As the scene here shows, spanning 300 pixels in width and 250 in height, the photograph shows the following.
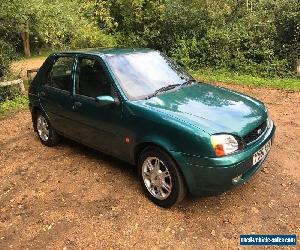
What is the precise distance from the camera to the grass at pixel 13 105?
9.76 metres

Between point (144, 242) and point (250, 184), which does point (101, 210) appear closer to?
point (144, 242)

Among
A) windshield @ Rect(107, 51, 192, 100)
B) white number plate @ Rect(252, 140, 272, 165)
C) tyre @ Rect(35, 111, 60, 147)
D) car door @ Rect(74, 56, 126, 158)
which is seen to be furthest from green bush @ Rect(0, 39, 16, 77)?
white number plate @ Rect(252, 140, 272, 165)

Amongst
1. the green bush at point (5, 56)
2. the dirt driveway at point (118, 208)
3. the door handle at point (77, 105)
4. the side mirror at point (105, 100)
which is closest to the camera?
the dirt driveway at point (118, 208)

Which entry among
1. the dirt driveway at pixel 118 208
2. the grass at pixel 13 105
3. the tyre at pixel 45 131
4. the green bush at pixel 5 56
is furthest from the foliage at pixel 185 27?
the dirt driveway at pixel 118 208

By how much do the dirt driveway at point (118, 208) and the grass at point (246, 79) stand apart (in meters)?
4.37

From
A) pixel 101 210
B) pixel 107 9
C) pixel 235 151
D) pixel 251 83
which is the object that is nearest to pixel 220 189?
pixel 235 151

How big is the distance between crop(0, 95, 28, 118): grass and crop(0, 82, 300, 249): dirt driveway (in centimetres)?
372

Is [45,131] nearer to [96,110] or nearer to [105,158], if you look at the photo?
[105,158]

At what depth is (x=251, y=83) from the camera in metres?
10.9

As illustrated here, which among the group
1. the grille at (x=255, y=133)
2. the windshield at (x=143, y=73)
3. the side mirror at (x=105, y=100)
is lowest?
the grille at (x=255, y=133)

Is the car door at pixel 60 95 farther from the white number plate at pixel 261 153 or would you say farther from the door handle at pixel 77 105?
the white number plate at pixel 261 153

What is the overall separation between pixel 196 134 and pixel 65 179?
247 cm

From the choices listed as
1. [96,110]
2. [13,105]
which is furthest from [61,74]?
[13,105]

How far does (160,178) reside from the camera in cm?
449
